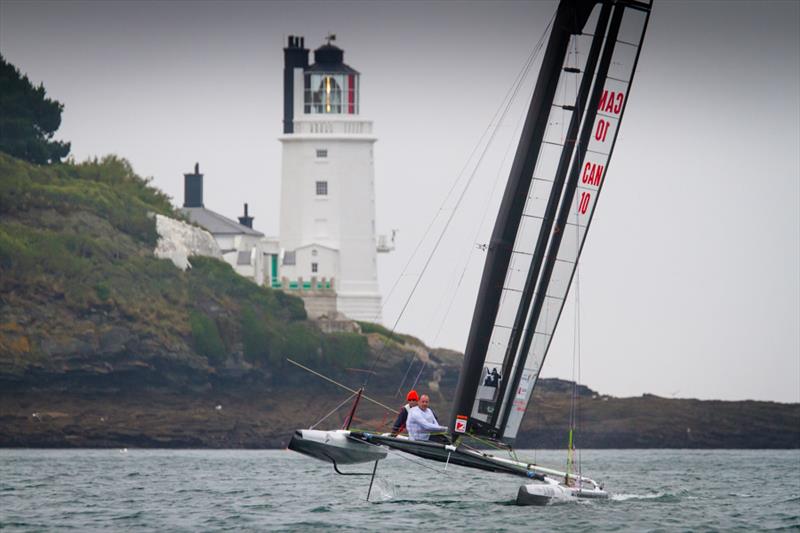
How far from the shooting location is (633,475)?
4122 cm

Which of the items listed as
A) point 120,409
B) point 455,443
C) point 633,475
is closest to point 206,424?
point 120,409

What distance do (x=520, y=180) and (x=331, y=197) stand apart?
1800 inches

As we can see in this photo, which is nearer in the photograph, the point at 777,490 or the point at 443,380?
the point at 777,490

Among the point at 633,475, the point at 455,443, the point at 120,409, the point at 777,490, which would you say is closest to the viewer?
the point at 455,443

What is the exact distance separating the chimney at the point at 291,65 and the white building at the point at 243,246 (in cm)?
467

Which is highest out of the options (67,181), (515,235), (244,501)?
(67,181)

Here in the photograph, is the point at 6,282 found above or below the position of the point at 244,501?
above

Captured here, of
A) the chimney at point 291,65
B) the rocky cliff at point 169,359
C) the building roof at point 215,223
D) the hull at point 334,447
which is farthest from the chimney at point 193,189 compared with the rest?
the hull at point 334,447

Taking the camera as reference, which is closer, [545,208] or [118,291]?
[545,208]

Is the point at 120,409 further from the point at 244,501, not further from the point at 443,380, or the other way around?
the point at 244,501

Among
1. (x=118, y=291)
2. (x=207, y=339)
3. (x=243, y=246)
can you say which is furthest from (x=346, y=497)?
(x=243, y=246)

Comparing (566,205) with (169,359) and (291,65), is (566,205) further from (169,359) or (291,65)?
(291,65)

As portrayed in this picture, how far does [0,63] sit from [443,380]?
2224cm

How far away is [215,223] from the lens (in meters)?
76.7
